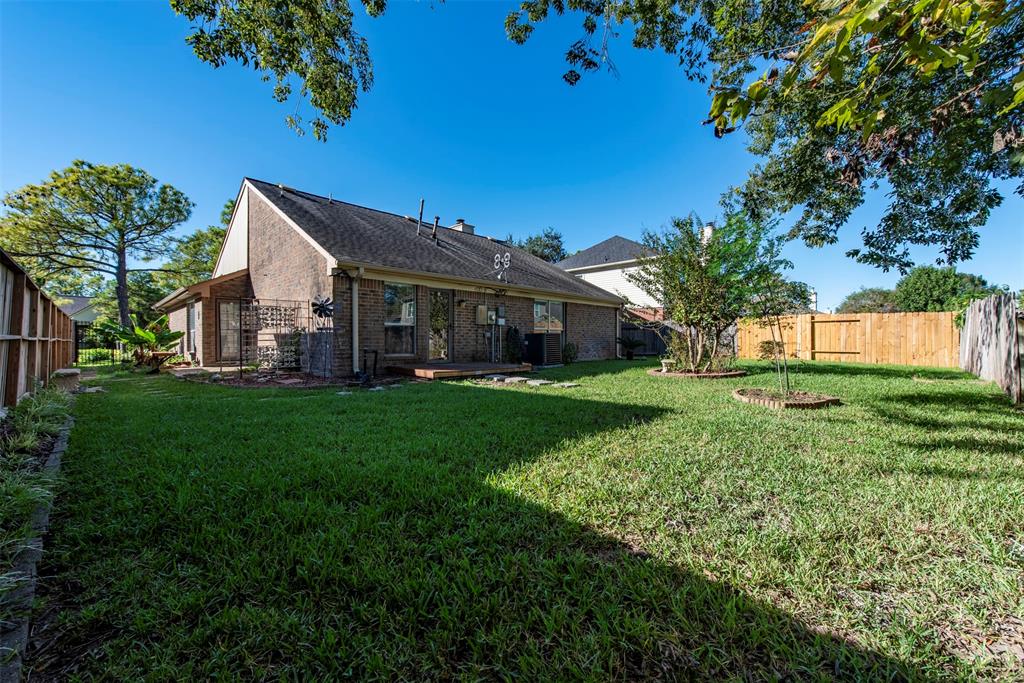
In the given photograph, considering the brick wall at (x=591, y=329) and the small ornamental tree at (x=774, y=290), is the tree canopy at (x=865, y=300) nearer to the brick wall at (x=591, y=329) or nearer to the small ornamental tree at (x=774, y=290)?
the brick wall at (x=591, y=329)

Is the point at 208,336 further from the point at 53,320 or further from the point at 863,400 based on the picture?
the point at 863,400

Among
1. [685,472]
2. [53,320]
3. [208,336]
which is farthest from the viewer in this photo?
[208,336]

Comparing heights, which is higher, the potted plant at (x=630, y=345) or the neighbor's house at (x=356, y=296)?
the neighbor's house at (x=356, y=296)

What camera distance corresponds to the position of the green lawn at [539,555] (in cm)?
160

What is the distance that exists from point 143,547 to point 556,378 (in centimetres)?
870

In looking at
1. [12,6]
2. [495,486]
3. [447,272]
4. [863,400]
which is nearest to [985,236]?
[863,400]

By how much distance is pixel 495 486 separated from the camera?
316 centimetres

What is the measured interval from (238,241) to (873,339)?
23.4 m

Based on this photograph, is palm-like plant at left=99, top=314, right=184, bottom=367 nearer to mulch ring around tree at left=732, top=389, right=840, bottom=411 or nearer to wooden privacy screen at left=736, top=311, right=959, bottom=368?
mulch ring around tree at left=732, top=389, right=840, bottom=411

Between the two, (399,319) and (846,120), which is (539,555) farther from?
(399,319)

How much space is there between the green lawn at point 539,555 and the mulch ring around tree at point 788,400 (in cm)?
154

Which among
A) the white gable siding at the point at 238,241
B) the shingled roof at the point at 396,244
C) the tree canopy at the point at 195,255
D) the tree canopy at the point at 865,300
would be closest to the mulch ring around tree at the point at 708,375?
the shingled roof at the point at 396,244

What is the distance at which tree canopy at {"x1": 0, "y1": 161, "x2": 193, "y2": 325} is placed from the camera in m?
19.5

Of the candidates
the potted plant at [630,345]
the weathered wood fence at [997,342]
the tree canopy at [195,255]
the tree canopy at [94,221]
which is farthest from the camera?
the tree canopy at [195,255]
